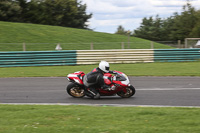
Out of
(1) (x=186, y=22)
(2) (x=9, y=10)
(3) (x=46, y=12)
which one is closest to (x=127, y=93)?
(2) (x=9, y=10)

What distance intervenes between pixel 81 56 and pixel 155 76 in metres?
6.90

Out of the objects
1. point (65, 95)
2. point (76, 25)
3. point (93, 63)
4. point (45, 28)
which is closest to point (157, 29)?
point (76, 25)

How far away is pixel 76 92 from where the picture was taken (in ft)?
34.8

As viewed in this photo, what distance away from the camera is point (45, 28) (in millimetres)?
38312

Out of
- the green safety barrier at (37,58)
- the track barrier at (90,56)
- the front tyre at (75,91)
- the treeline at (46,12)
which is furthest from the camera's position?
the treeline at (46,12)

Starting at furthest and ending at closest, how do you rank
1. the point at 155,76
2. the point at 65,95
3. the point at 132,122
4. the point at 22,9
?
the point at 22,9, the point at 155,76, the point at 65,95, the point at 132,122

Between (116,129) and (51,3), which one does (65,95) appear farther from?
(51,3)

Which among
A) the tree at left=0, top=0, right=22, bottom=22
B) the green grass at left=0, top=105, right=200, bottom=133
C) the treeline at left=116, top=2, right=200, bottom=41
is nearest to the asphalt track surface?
the green grass at left=0, top=105, right=200, bottom=133

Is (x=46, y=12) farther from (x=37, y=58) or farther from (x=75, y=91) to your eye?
(x=75, y=91)

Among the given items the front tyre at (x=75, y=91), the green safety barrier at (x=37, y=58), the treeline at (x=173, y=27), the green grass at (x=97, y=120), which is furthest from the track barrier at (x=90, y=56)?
the treeline at (x=173, y=27)

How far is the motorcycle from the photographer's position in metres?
10.1

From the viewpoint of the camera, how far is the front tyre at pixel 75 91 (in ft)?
34.5

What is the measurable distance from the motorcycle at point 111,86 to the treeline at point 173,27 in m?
53.3

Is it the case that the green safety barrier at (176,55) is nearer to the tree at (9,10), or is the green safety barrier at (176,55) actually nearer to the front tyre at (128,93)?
the front tyre at (128,93)
